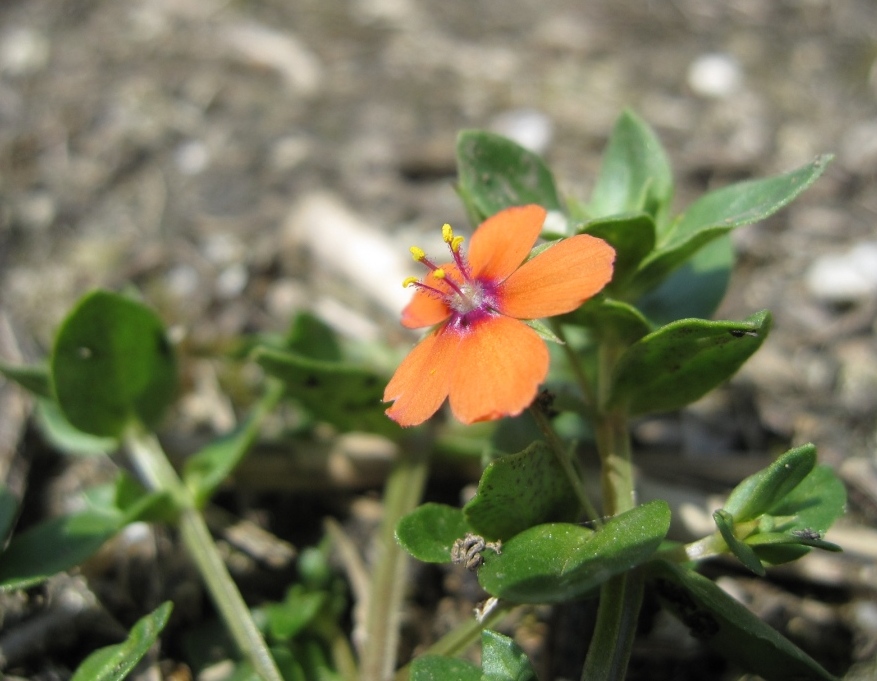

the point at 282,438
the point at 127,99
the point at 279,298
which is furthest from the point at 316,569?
the point at 127,99

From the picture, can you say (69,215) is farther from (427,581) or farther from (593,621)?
(593,621)

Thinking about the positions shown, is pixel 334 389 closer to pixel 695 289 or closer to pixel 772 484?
pixel 695 289

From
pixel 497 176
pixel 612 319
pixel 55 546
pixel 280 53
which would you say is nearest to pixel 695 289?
pixel 612 319

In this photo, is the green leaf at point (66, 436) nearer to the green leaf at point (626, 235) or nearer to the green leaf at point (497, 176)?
the green leaf at point (497, 176)

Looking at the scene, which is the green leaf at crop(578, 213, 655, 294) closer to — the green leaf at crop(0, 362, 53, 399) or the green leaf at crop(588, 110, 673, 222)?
the green leaf at crop(588, 110, 673, 222)

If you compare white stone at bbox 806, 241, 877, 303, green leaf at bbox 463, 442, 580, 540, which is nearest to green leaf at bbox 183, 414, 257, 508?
green leaf at bbox 463, 442, 580, 540

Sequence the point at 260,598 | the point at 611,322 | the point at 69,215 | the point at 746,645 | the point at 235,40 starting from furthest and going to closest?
1. the point at 235,40
2. the point at 69,215
3. the point at 260,598
4. the point at 611,322
5. the point at 746,645
